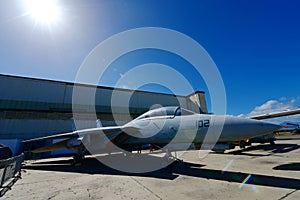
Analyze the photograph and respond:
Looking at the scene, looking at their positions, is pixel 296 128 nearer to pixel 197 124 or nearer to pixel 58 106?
pixel 197 124

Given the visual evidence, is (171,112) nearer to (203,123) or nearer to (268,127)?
(203,123)

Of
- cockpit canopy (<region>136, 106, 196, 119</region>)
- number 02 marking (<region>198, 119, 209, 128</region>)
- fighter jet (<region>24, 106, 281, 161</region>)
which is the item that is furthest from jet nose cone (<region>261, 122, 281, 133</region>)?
cockpit canopy (<region>136, 106, 196, 119</region>)

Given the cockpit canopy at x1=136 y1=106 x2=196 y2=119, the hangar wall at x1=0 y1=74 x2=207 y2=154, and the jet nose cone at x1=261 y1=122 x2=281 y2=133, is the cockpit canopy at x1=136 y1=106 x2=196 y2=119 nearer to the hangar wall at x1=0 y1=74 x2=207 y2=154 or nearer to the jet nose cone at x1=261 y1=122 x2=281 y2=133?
the jet nose cone at x1=261 y1=122 x2=281 y2=133

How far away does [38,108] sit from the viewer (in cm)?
1877

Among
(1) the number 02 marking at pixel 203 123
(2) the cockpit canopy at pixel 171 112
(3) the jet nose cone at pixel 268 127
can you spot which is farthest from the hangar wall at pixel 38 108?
(3) the jet nose cone at pixel 268 127

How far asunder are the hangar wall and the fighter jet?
1108 cm

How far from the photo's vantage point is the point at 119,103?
2478cm

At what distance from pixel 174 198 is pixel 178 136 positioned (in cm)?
279

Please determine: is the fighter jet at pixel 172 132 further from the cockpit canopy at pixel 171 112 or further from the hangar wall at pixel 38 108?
the hangar wall at pixel 38 108

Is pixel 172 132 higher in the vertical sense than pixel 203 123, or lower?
lower

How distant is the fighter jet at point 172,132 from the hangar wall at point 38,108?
11082 mm

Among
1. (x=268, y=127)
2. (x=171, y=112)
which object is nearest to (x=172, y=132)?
(x=171, y=112)

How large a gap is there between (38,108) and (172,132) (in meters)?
19.9

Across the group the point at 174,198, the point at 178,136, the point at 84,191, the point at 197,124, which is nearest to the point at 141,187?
the point at 174,198
